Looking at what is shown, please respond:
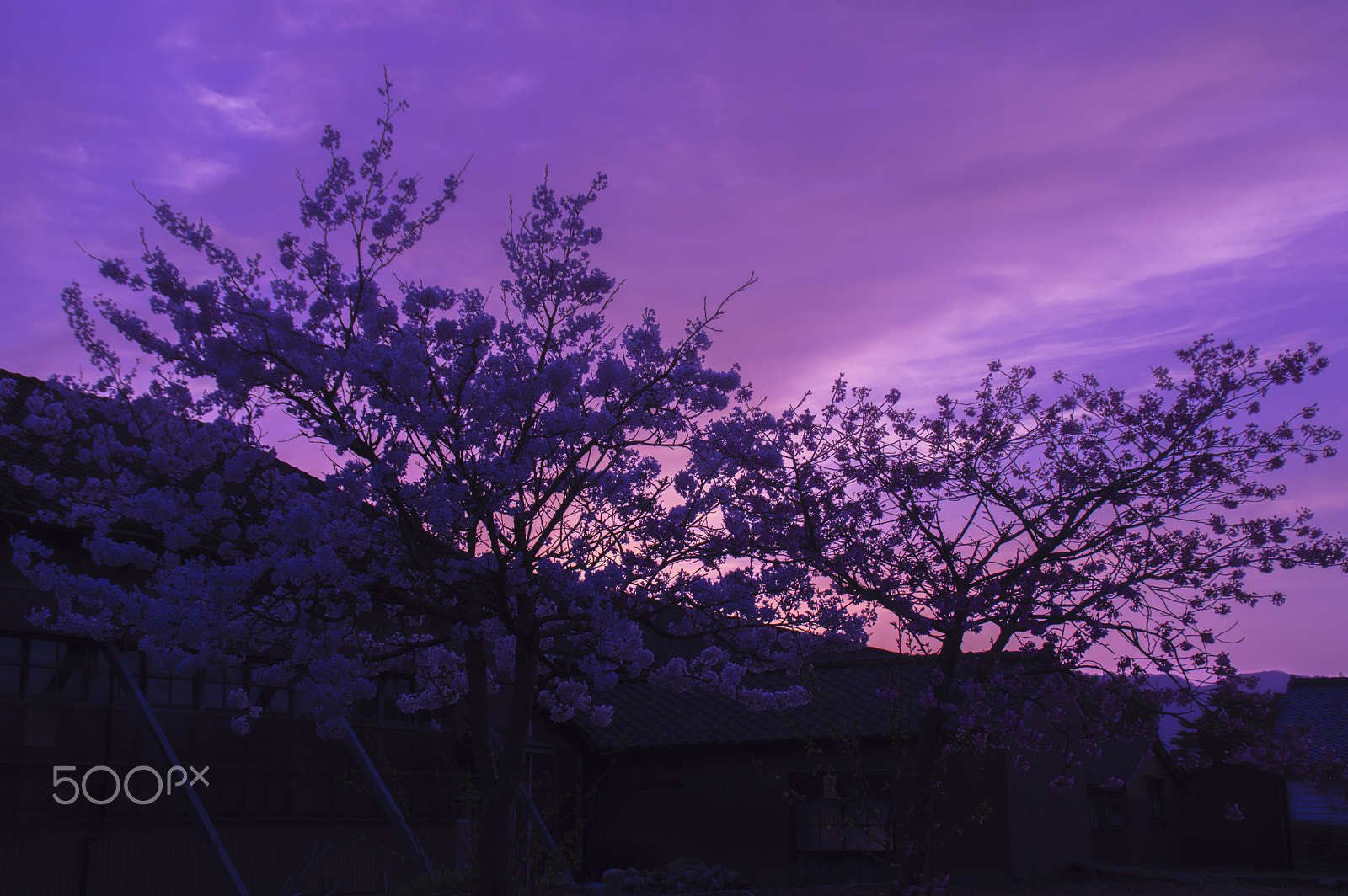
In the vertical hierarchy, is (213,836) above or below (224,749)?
below

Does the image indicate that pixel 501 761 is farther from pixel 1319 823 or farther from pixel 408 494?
pixel 1319 823

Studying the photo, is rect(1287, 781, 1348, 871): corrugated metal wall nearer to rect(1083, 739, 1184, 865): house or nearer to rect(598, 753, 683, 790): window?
rect(1083, 739, 1184, 865): house

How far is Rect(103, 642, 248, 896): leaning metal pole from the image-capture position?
1474cm

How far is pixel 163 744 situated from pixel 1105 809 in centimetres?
2204

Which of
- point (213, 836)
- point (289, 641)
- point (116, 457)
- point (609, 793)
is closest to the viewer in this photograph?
point (289, 641)

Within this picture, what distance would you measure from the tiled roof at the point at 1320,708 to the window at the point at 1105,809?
6.02 meters

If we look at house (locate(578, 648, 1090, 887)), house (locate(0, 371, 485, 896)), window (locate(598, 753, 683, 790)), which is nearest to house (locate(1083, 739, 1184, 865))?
house (locate(578, 648, 1090, 887))

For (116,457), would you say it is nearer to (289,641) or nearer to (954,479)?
Result: (289,641)

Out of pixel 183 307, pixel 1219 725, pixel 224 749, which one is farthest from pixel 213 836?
pixel 1219 725

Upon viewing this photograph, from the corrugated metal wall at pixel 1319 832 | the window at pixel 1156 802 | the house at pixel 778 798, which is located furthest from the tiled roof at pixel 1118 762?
the corrugated metal wall at pixel 1319 832

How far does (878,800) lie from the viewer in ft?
71.9

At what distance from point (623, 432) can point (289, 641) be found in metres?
3.72

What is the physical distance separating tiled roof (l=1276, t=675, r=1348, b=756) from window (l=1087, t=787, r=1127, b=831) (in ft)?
19.8

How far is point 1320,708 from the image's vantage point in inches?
1313
